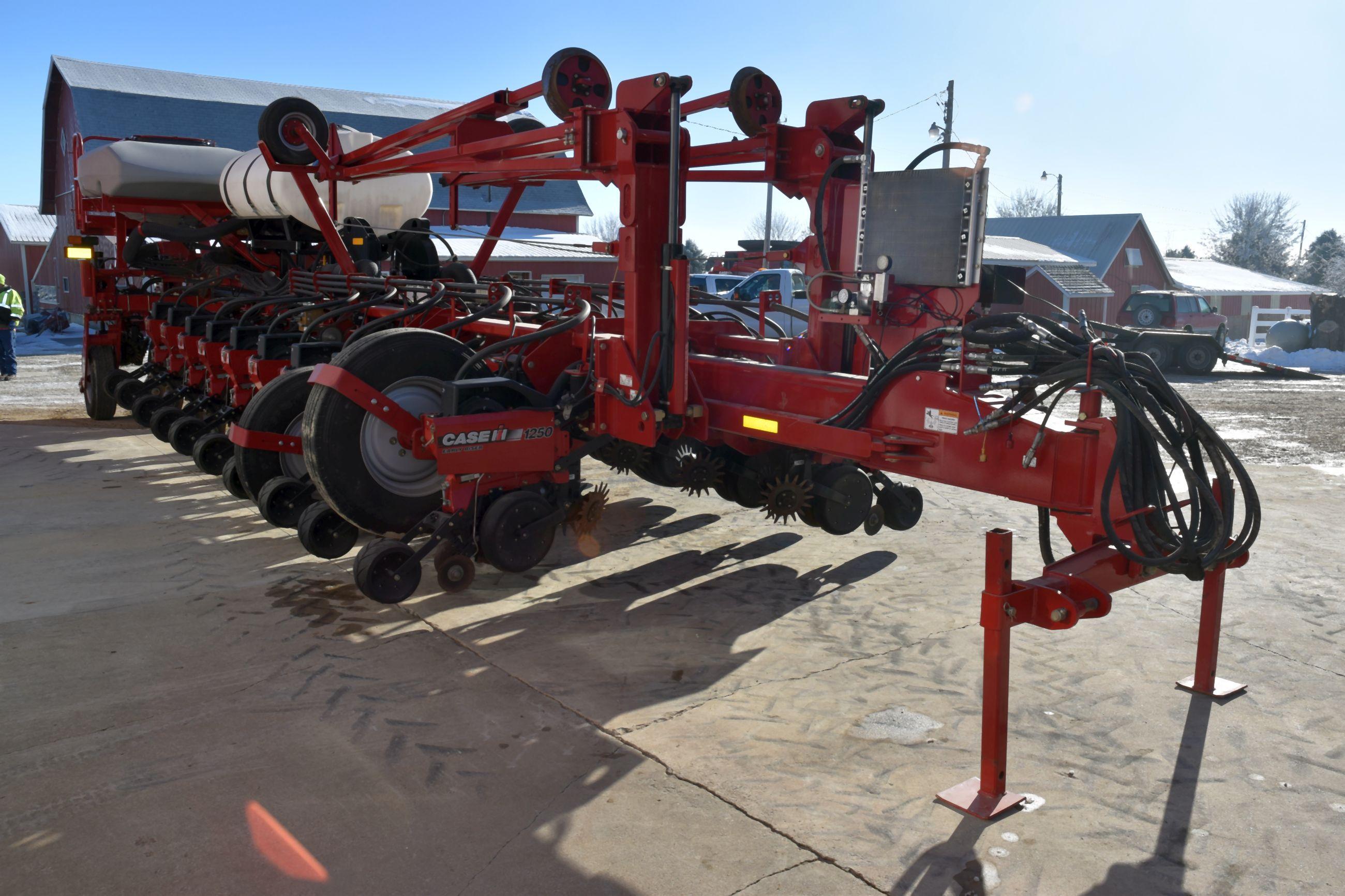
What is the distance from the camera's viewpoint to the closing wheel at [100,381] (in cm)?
1064

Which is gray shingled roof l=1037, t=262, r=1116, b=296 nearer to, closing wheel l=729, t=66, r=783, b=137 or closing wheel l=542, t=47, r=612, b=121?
closing wheel l=729, t=66, r=783, b=137

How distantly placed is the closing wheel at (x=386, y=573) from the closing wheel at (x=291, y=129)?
3.35 metres

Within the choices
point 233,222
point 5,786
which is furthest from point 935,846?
point 233,222

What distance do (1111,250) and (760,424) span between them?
32.6 meters

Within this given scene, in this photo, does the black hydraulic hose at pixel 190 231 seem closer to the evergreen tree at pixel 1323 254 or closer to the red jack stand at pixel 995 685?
the red jack stand at pixel 995 685

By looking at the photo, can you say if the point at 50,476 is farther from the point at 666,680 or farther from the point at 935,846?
the point at 935,846

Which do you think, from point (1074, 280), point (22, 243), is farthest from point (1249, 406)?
point (22, 243)

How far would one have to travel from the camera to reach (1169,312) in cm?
2333

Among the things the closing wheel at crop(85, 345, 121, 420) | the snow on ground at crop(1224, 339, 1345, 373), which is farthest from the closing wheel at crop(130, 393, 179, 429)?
the snow on ground at crop(1224, 339, 1345, 373)

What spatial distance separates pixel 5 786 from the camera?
128 inches

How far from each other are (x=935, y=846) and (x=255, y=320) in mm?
6947

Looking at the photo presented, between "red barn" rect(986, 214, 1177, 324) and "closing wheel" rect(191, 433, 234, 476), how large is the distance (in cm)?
2870

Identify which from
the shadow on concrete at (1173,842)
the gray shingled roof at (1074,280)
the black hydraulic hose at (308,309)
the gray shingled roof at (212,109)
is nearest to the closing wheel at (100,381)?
the black hydraulic hose at (308,309)

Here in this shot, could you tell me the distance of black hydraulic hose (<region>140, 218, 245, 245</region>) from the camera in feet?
31.5
